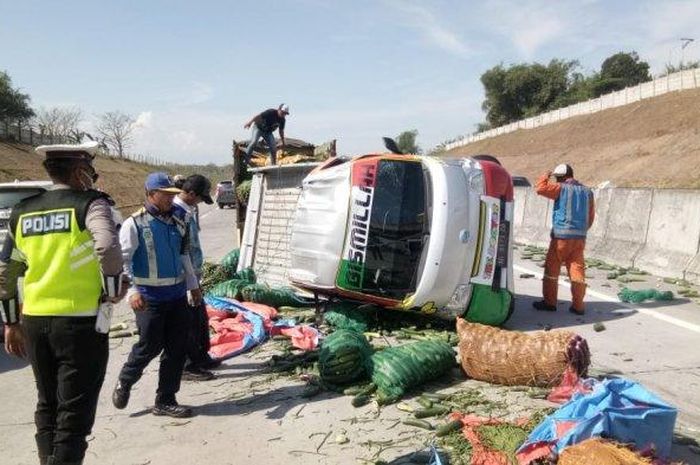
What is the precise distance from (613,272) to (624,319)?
11.2 feet

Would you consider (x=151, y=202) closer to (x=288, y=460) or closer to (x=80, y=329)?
(x=80, y=329)

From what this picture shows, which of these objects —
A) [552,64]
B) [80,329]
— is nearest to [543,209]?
[80,329]

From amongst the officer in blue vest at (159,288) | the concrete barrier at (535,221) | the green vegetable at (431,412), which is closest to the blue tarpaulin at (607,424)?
the green vegetable at (431,412)

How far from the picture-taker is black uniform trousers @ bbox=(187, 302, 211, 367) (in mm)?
5451

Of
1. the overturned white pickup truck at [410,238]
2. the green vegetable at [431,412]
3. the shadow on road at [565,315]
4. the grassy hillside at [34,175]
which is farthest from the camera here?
the grassy hillside at [34,175]

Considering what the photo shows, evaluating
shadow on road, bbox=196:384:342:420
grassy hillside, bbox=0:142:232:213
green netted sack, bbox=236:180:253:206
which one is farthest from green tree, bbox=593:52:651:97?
shadow on road, bbox=196:384:342:420

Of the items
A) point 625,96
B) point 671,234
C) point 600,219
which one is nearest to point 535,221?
point 600,219

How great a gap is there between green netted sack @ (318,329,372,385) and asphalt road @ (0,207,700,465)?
0.56 ft

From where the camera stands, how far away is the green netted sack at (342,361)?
16.1ft

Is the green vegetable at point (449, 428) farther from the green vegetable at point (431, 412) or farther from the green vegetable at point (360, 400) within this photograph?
the green vegetable at point (360, 400)

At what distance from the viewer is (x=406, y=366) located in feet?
15.5

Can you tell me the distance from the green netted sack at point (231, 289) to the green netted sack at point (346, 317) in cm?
162

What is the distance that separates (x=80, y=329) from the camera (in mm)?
3164

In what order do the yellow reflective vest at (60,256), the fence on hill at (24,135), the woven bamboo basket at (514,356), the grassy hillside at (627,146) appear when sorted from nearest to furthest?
1. the yellow reflective vest at (60,256)
2. the woven bamboo basket at (514,356)
3. the grassy hillside at (627,146)
4. the fence on hill at (24,135)
